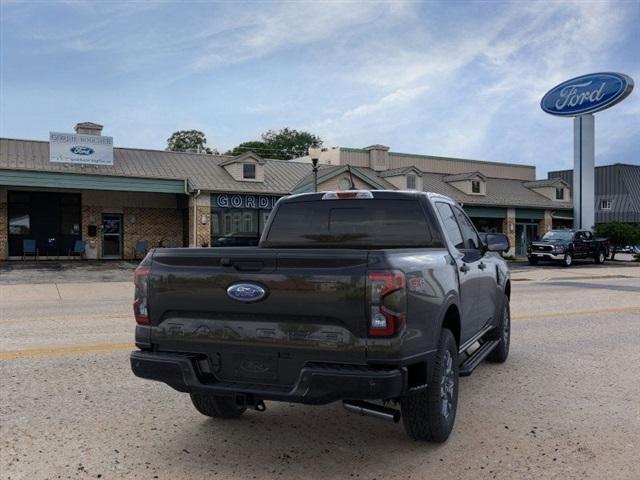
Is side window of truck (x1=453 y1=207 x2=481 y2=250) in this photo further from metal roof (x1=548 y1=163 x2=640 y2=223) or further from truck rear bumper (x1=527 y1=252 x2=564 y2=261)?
metal roof (x1=548 y1=163 x2=640 y2=223)

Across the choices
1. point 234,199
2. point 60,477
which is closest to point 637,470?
point 60,477

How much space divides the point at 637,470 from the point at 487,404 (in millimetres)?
1551

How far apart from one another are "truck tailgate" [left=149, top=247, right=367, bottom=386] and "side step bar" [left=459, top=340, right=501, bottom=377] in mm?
1675

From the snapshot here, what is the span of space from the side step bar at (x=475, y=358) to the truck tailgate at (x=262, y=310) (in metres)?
1.68

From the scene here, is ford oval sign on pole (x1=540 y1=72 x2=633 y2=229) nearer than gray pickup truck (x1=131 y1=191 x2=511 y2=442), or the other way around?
gray pickup truck (x1=131 y1=191 x2=511 y2=442)

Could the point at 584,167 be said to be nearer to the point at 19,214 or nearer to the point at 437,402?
the point at 19,214

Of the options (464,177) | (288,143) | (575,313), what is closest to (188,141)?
(288,143)

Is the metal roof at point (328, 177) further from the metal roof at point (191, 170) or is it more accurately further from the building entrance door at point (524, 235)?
the building entrance door at point (524, 235)

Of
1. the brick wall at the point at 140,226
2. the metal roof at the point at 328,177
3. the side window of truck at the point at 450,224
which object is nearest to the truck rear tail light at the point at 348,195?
the side window of truck at the point at 450,224

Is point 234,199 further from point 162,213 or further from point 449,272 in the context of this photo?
point 449,272

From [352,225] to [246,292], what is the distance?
1832 mm

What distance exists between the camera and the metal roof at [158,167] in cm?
2691

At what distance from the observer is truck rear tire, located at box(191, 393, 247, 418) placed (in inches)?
187

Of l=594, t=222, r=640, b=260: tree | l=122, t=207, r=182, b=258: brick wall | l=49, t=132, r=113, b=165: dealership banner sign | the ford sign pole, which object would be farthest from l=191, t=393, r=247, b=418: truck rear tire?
l=594, t=222, r=640, b=260: tree
